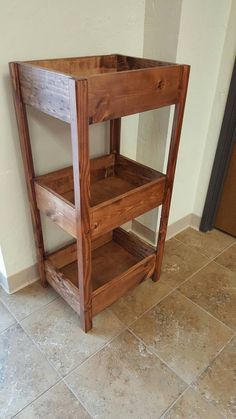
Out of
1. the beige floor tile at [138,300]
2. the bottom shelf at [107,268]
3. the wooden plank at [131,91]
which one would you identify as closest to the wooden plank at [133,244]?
the bottom shelf at [107,268]

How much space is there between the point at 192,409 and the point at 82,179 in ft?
3.02

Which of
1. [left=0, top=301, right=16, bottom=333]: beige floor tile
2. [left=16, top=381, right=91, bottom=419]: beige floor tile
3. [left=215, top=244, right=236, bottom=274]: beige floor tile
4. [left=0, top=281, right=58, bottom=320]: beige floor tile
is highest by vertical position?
[left=16, top=381, right=91, bottom=419]: beige floor tile

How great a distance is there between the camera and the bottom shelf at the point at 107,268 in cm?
137

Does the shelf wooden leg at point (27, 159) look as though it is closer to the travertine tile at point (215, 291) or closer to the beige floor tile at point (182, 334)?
the beige floor tile at point (182, 334)

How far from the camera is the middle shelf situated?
1.14 m

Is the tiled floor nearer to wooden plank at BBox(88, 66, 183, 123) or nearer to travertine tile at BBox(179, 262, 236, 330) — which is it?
travertine tile at BBox(179, 262, 236, 330)

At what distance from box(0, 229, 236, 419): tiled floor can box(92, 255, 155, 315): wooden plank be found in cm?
10

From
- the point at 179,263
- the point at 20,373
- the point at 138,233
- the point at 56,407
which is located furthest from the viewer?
the point at 138,233

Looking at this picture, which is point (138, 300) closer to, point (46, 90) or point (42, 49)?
point (46, 90)

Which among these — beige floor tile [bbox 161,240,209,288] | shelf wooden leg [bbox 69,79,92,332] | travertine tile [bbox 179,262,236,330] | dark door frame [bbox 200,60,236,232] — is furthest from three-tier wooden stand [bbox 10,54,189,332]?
dark door frame [bbox 200,60,236,232]

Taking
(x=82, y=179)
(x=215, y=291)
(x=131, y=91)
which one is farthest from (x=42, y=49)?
(x=215, y=291)

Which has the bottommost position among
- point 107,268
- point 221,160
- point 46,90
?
point 107,268

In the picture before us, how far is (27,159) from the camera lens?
4.07 ft

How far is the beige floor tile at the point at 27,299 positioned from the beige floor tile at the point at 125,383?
0.39 m
